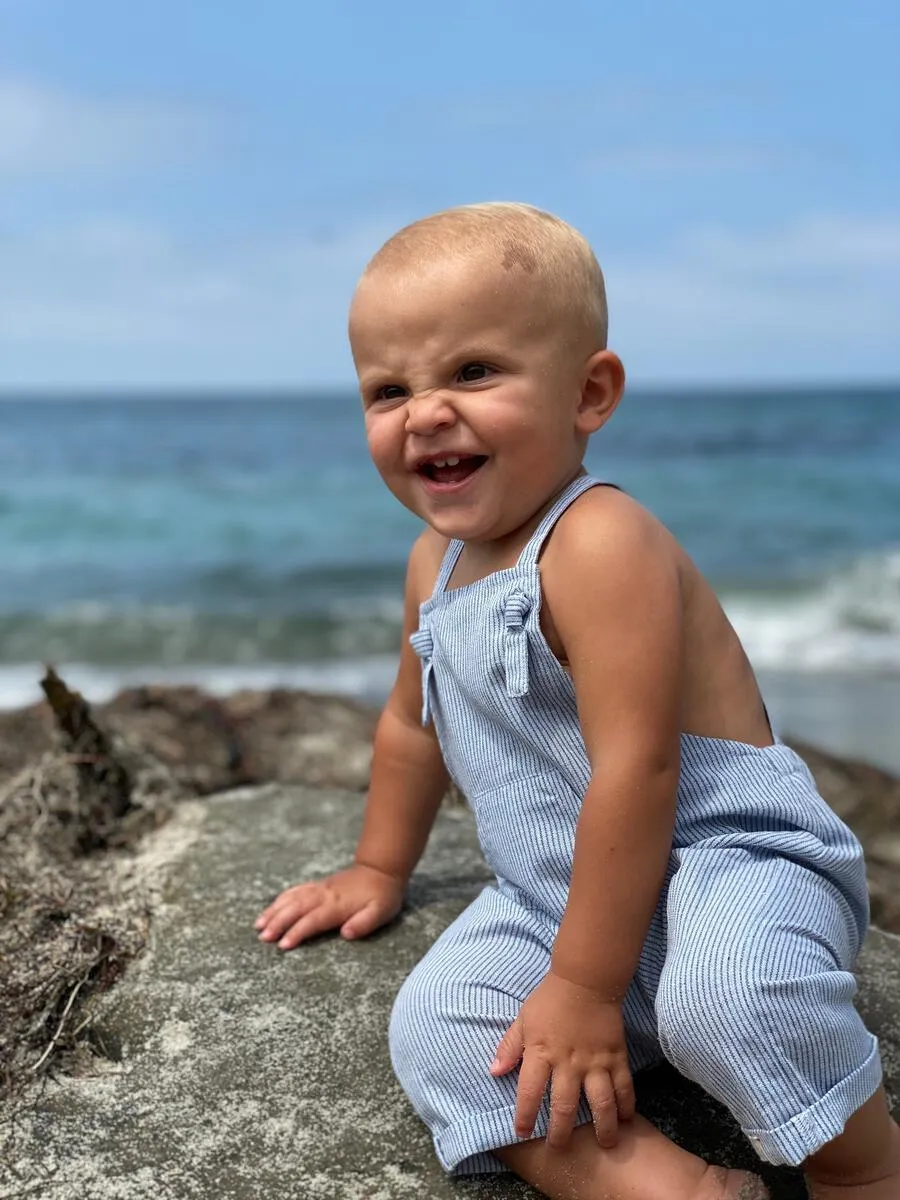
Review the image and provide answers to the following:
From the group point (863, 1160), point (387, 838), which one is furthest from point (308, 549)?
point (863, 1160)

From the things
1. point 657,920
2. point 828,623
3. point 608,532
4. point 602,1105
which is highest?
point 608,532

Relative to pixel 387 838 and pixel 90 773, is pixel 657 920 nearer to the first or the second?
pixel 387 838

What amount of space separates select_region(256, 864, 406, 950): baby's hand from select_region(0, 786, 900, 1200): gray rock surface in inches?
1.2

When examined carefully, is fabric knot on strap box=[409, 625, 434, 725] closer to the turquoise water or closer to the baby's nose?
the baby's nose

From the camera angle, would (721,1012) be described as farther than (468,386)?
No

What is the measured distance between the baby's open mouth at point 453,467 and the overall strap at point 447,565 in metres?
0.23

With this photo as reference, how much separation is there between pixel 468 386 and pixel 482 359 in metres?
0.04

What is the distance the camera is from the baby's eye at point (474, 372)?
1.79 meters

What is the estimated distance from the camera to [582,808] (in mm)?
1706

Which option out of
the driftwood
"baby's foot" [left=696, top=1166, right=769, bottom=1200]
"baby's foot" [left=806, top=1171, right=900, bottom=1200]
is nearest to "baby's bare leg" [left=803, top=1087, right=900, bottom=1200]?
"baby's foot" [left=806, top=1171, right=900, bottom=1200]

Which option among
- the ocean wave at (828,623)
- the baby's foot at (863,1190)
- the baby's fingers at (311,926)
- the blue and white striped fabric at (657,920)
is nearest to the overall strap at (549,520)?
the blue and white striped fabric at (657,920)

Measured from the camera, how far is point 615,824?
5.51ft

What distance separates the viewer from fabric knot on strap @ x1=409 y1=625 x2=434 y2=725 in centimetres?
206

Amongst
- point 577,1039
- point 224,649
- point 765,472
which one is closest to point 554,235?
point 577,1039
